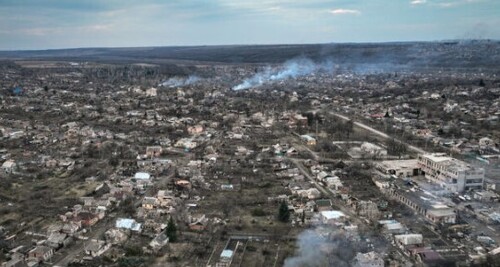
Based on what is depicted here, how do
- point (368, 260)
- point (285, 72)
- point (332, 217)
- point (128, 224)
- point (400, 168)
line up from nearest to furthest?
point (368, 260), point (128, 224), point (332, 217), point (400, 168), point (285, 72)

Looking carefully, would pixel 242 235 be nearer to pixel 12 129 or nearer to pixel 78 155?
pixel 78 155

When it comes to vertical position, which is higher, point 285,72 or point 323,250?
point 285,72

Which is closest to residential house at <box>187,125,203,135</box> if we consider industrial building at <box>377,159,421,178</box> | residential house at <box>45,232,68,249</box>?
industrial building at <box>377,159,421,178</box>

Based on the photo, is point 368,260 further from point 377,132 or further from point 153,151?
point 377,132

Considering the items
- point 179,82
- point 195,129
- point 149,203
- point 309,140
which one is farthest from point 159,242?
point 179,82

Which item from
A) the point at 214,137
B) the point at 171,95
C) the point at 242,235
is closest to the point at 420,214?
the point at 242,235

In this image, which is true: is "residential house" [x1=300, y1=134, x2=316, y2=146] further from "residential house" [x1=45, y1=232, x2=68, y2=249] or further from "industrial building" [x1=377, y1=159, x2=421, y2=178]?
"residential house" [x1=45, y1=232, x2=68, y2=249]

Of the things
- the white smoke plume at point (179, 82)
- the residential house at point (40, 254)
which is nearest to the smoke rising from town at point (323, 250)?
the residential house at point (40, 254)

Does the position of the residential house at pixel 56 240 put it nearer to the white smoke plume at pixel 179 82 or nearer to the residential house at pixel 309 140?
the residential house at pixel 309 140
